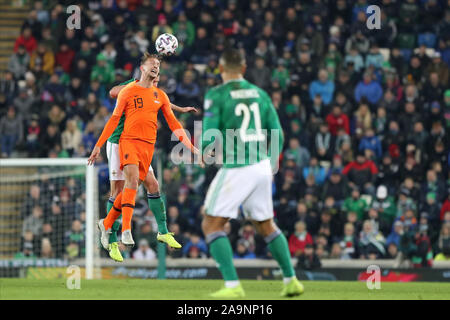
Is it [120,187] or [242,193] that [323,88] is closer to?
[120,187]

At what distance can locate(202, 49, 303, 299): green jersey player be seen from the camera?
9125mm

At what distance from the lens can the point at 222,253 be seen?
916 cm

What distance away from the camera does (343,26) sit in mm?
21781

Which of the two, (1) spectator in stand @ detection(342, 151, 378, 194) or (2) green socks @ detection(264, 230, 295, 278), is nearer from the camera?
(2) green socks @ detection(264, 230, 295, 278)

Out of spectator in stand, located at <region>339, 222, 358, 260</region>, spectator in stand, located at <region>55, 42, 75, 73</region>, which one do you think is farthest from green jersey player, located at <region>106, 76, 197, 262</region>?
spectator in stand, located at <region>55, 42, 75, 73</region>

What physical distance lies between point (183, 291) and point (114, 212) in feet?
4.93

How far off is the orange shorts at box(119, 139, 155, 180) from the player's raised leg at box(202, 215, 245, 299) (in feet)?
8.01

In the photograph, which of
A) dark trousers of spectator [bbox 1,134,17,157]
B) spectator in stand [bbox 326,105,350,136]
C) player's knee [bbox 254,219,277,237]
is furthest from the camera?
dark trousers of spectator [bbox 1,134,17,157]

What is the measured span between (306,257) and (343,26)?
7177 mm

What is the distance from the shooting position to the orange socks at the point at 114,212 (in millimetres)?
11867

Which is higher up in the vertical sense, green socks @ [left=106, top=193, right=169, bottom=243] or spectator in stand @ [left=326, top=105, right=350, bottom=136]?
spectator in stand @ [left=326, top=105, right=350, bottom=136]

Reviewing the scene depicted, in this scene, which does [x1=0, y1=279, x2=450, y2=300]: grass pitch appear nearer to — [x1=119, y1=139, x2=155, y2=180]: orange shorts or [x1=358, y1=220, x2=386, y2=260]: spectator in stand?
[x1=119, y1=139, x2=155, y2=180]: orange shorts

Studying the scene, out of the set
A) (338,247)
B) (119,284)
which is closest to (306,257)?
(338,247)

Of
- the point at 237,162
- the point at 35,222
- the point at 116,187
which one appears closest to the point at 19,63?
the point at 35,222
